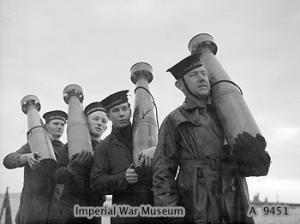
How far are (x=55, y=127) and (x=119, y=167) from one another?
61.9 inches

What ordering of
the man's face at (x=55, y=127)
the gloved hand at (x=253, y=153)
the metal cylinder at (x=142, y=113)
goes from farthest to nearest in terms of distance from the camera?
the man's face at (x=55, y=127) < the metal cylinder at (x=142, y=113) < the gloved hand at (x=253, y=153)

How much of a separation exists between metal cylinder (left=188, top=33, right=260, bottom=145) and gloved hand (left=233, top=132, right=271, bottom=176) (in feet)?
0.19

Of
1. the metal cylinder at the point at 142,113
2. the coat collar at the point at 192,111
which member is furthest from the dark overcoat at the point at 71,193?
the coat collar at the point at 192,111

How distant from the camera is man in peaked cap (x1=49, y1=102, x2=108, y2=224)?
162 inches

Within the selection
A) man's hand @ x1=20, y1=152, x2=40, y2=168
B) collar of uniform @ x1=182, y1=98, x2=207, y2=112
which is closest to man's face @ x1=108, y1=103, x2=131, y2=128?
collar of uniform @ x1=182, y1=98, x2=207, y2=112

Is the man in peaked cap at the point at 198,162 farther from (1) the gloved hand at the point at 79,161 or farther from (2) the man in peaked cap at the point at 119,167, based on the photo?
(1) the gloved hand at the point at 79,161

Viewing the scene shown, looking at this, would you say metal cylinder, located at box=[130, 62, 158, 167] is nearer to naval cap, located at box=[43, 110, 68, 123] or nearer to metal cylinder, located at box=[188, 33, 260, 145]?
metal cylinder, located at box=[188, 33, 260, 145]

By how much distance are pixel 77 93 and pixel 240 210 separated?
2707 millimetres

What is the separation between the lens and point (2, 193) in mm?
5012

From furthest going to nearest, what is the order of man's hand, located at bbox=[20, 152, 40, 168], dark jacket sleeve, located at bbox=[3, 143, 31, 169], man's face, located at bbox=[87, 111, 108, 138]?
dark jacket sleeve, located at bbox=[3, 143, 31, 169] → man's face, located at bbox=[87, 111, 108, 138] → man's hand, located at bbox=[20, 152, 40, 168]

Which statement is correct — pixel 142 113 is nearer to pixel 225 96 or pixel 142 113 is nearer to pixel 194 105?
pixel 194 105

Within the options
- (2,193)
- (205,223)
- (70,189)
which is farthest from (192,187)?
(2,193)

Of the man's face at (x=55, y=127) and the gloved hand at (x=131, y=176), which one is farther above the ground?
the man's face at (x=55, y=127)

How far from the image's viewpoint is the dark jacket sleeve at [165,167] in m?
3.05
